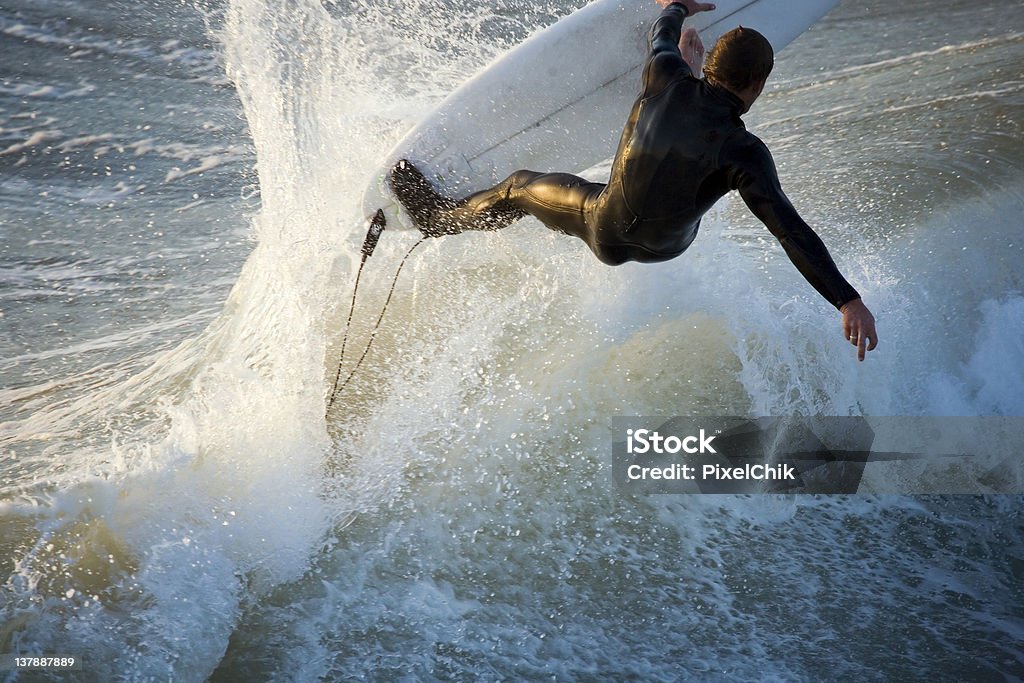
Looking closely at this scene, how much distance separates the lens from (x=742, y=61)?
235 cm

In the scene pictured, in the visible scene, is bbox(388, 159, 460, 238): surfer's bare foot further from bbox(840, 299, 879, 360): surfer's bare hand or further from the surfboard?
bbox(840, 299, 879, 360): surfer's bare hand

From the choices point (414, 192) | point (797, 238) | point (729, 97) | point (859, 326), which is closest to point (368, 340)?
point (414, 192)

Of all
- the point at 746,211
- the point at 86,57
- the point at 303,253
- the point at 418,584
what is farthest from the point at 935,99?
the point at 86,57

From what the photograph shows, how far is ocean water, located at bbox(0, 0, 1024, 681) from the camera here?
3131 millimetres

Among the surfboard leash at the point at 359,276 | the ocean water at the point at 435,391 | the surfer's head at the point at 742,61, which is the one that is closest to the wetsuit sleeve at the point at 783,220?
the surfer's head at the point at 742,61

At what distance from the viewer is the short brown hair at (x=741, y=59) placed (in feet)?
7.67

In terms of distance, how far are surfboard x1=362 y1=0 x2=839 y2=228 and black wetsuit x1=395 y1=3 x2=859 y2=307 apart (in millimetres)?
662

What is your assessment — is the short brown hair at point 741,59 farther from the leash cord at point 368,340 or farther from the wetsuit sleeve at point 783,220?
the leash cord at point 368,340

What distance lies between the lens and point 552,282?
163 inches

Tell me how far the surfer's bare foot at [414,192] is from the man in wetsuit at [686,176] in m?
0.68

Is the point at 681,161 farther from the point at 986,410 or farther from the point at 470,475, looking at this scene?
the point at 986,410

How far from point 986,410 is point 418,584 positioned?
2942mm

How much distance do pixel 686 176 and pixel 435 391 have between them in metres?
1.77

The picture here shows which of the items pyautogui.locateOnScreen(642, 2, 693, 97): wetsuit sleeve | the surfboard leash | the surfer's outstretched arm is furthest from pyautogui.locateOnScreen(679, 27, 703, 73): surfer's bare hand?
the surfboard leash
